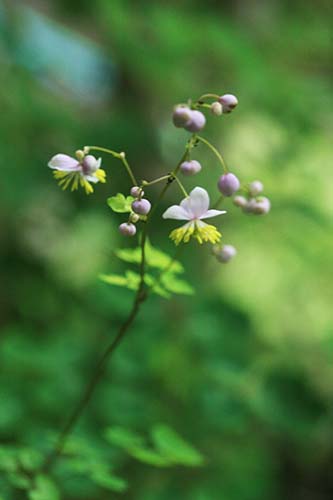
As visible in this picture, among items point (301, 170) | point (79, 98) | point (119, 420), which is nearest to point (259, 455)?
point (119, 420)

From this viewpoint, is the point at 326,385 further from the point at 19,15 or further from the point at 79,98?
the point at 79,98

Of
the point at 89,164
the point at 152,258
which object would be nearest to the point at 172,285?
the point at 152,258

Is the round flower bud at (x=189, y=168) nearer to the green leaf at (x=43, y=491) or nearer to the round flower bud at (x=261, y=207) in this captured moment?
the round flower bud at (x=261, y=207)

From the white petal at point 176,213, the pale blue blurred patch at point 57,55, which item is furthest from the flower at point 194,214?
the pale blue blurred patch at point 57,55

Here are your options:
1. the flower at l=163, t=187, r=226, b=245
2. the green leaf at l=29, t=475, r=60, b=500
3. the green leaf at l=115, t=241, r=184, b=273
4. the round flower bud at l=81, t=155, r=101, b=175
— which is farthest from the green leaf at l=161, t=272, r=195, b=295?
the green leaf at l=29, t=475, r=60, b=500

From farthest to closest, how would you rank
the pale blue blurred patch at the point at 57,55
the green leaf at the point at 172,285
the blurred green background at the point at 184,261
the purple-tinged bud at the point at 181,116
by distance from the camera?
the pale blue blurred patch at the point at 57,55 < the blurred green background at the point at 184,261 < the green leaf at the point at 172,285 < the purple-tinged bud at the point at 181,116
